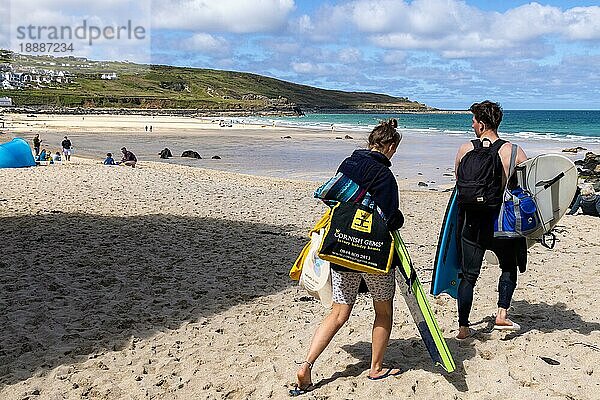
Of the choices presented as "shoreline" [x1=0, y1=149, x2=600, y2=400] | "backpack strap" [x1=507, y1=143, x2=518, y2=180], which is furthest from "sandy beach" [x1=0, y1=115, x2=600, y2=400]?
"backpack strap" [x1=507, y1=143, x2=518, y2=180]

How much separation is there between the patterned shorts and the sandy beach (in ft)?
2.20

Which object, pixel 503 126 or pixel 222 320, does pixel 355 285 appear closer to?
pixel 222 320

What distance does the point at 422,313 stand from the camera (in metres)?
4.25

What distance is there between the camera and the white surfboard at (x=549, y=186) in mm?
4992

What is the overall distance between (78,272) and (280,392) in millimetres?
3612

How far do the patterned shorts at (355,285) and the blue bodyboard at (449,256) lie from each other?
993 mm

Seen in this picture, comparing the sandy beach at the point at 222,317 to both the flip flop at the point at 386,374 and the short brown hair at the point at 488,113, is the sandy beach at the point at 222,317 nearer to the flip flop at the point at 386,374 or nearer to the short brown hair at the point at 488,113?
the flip flop at the point at 386,374

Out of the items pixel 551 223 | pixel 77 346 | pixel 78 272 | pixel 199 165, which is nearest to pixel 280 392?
pixel 77 346

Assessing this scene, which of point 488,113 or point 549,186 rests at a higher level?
point 488,113

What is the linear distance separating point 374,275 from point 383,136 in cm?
86

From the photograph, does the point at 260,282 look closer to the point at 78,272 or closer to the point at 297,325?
the point at 297,325

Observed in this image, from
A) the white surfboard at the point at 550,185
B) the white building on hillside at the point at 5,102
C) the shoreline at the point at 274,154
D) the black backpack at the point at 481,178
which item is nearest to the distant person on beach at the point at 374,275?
the black backpack at the point at 481,178

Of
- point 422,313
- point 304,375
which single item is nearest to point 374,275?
point 422,313

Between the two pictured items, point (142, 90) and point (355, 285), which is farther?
point (142, 90)
